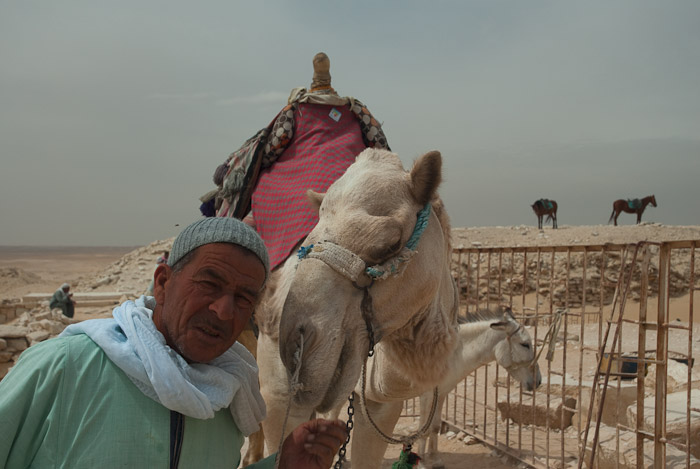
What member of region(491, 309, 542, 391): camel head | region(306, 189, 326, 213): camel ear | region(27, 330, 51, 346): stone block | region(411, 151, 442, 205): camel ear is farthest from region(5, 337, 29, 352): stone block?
region(411, 151, 442, 205): camel ear

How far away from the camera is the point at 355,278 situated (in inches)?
79.3

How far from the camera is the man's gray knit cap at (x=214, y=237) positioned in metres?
1.46

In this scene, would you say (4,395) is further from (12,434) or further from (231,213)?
(231,213)

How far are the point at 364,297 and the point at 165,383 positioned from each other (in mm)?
942

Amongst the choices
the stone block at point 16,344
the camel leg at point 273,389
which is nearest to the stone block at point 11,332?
the stone block at point 16,344

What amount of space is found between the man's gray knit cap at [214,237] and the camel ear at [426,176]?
1029mm

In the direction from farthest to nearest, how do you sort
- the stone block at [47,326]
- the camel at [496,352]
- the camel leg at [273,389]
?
1. the stone block at [47,326]
2. the camel at [496,352]
3. the camel leg at [273,389]

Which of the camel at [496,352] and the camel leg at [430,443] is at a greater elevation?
the camel at [496,352]

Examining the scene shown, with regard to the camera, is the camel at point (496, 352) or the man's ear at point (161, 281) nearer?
the man's ear at point (161, 281)

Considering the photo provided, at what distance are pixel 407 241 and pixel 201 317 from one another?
1028 millimetres

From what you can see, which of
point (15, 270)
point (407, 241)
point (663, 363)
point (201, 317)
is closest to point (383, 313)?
point (407, 241)

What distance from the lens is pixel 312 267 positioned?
2.02 metres

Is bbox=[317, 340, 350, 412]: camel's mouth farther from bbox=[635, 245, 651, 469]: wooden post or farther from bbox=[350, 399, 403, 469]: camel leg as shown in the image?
bbox=[635, 245, 651, 469]: wooden post

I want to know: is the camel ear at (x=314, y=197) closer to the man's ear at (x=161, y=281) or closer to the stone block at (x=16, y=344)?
the man's ear at (x=161, y=281)
